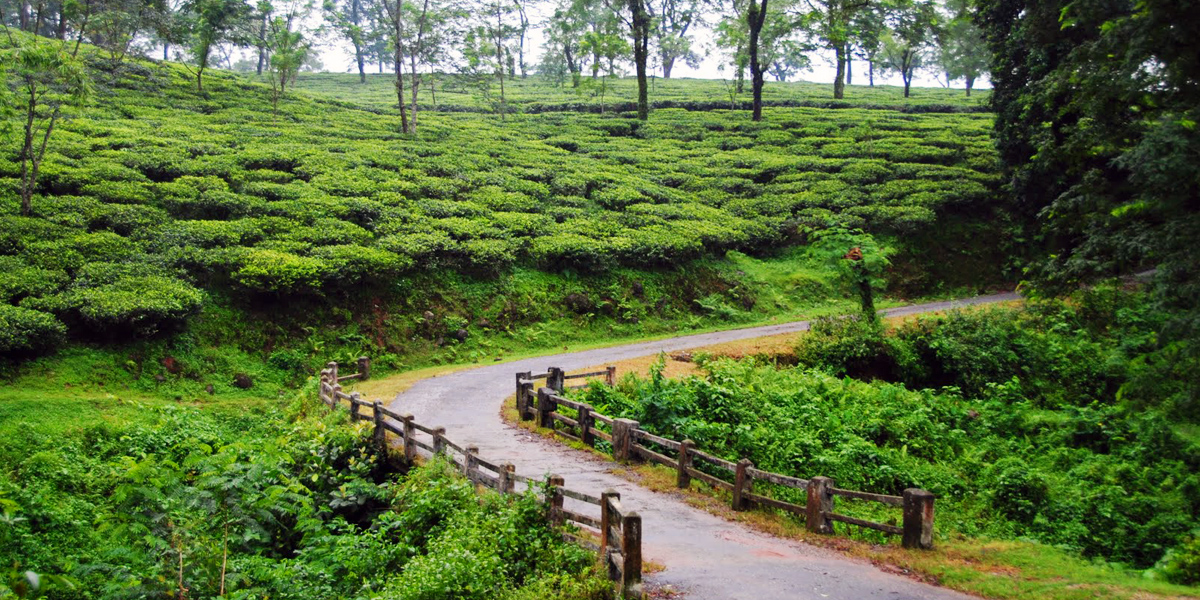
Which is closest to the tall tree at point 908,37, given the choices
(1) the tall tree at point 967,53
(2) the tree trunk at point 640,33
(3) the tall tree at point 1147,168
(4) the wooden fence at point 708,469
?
(1) the tall tree at point 967,53

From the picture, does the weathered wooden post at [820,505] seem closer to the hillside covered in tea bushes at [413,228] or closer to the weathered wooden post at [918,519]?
the weathered wooden post at [918,519]

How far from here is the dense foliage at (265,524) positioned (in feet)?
28.3

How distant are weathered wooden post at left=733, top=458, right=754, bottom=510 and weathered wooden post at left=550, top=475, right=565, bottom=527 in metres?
3.02

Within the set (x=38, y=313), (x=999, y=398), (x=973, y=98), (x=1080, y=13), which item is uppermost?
(x=973, y=98)

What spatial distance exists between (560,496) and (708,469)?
14.2ft

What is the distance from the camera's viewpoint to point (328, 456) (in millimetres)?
13719

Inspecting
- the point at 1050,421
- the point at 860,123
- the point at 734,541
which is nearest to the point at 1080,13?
the point at 1050,421

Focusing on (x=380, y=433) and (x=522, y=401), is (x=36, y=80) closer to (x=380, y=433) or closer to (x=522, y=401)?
(x=380, y=433)

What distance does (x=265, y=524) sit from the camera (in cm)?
1132

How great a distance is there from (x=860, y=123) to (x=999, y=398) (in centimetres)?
3614

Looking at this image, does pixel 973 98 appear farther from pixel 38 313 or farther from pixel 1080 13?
pixel 38 313

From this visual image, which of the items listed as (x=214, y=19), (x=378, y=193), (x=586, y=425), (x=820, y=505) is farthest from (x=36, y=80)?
(x=820, y=505)

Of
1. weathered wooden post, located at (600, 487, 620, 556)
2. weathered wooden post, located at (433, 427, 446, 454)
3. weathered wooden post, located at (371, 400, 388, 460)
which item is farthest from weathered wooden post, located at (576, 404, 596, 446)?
weathered wooden post, located at (600, 487, 620, 556)

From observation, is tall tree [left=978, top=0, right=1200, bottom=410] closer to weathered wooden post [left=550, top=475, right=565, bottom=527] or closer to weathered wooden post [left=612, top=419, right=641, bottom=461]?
Answer: weathered wooden post [left=612, top=419, right=641, bottom=461]
